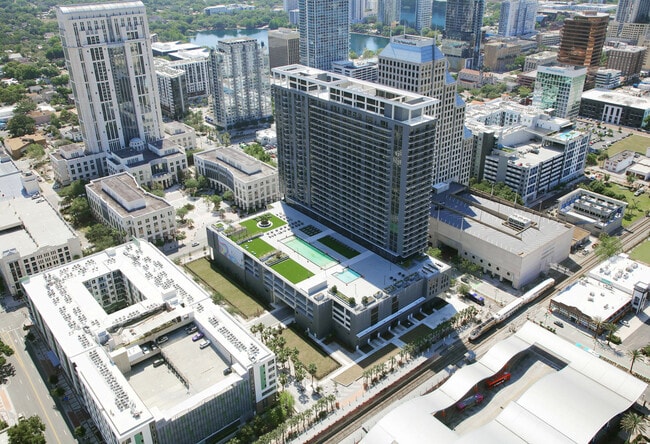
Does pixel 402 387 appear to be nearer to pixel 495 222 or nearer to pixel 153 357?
pixel 153 357

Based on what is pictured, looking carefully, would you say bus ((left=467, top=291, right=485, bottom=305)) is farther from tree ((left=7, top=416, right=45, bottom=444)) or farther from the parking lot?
tree ((left=7, top=416, right=45, bottom=444))

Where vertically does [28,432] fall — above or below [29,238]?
below

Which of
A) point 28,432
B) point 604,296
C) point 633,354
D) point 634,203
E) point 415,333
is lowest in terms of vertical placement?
point 415,333

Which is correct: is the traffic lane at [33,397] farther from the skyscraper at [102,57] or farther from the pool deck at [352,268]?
the skyscraper at [102,57]

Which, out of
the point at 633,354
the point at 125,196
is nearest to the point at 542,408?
the point at 633,354

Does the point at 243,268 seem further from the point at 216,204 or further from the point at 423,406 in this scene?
the point at 423,406
